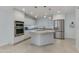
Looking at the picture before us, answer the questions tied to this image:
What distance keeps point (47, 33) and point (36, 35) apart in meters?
0.71

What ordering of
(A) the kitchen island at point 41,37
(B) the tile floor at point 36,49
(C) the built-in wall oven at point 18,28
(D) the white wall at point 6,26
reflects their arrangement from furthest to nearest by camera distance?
(A) the kitchen island at point 41,37 < (C) the built-in wall oven at point 18,28 < (D) the white wall at point 6,26 < (B) the tile floor at point 36,49

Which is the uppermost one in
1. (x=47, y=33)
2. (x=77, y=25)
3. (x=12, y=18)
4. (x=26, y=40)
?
(x=12, y=18)

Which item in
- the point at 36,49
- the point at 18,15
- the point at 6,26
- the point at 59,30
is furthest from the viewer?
the point at 59,30

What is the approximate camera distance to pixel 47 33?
5965 millimetres

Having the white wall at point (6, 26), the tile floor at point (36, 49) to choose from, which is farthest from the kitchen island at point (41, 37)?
the white wall at point (6, 26)

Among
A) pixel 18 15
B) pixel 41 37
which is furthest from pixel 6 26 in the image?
pixel 41 37

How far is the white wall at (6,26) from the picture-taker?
516 centimetres

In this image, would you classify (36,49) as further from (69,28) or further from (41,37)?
(69,28)

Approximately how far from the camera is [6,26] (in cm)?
552

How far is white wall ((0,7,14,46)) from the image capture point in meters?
5.16

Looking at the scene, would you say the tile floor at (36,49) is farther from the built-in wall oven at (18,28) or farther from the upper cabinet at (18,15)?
the upper cabinet at (18,15)

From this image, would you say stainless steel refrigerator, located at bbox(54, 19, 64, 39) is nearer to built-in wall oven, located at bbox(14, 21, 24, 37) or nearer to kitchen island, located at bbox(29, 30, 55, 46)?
kitchen island, located at bbox(29, 30, 55, 46)
